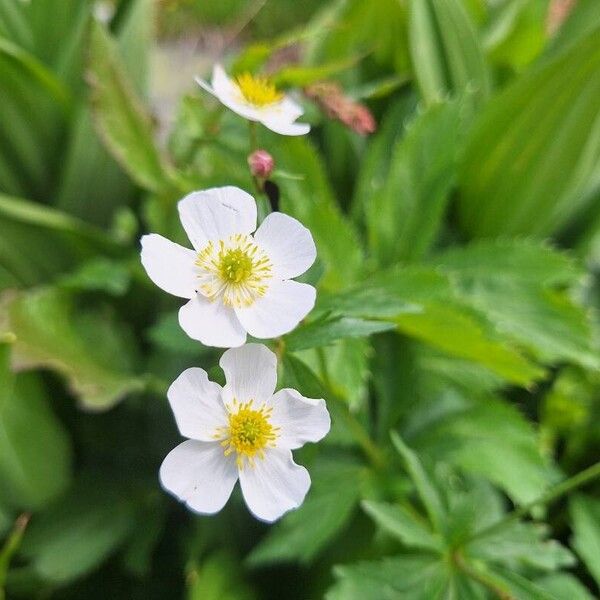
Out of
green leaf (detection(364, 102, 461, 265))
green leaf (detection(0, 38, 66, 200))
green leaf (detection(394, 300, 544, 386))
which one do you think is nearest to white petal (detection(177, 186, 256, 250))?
green leaf (detection(394, 300, 544, 386))

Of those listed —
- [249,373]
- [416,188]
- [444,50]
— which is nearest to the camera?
[249,373]

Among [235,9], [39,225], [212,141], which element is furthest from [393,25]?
[235,9]

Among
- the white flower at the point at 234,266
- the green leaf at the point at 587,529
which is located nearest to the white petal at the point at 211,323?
the white flower at the point at 234,266

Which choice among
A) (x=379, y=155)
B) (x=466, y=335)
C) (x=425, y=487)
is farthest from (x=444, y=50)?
(x=425, y=487)

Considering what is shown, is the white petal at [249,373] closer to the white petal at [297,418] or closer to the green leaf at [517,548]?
the white petal at [297,418]

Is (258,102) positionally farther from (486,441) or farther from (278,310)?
(486,441)

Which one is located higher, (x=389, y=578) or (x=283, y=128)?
(x=283, y=128)

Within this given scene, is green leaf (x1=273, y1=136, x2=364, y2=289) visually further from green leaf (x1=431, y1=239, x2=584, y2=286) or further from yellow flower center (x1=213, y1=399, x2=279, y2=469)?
yellow flower center (x1=213, y1=399, x2=279, y2=469)
